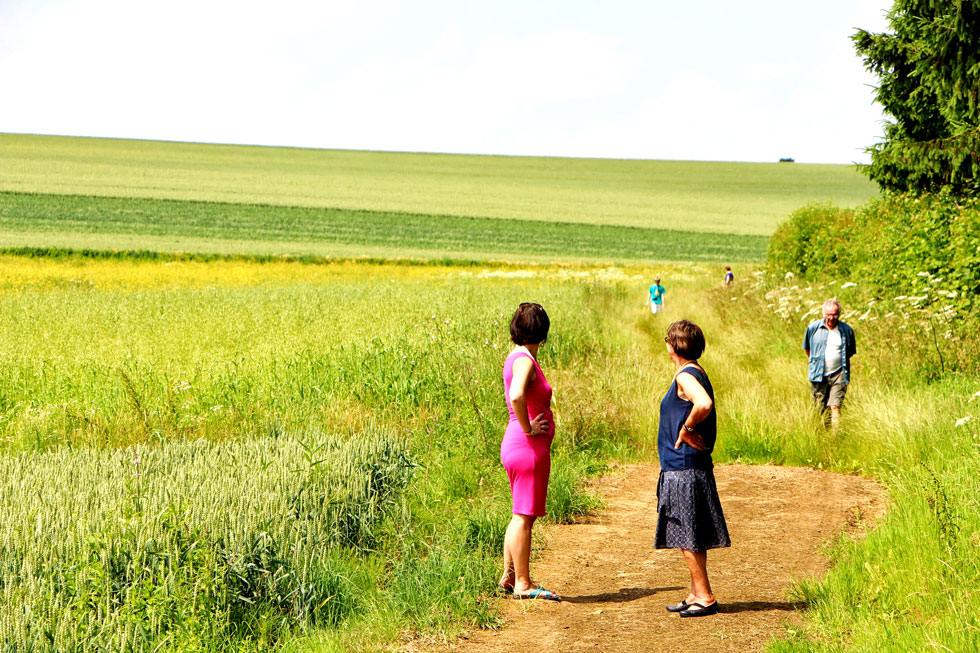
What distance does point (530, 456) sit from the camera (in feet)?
17.6

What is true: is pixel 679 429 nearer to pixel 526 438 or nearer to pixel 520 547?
pixel 526 438

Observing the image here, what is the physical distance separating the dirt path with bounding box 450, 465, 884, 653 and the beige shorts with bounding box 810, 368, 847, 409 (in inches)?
56.8

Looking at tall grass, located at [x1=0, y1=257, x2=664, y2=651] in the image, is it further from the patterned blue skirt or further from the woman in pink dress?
the patterned blue skirt

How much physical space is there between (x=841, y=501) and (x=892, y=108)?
18235mm

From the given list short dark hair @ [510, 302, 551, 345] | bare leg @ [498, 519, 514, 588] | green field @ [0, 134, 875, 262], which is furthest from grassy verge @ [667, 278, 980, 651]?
green field @ [0, 134, 875, 262]

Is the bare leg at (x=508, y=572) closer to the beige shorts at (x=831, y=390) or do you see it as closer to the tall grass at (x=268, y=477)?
the tall grass at (x=268, y=477)

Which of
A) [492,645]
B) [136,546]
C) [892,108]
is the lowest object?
[492,645]

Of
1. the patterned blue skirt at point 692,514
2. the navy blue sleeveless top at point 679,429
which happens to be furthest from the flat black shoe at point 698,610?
the navy blue sleeveless top at point 679,429

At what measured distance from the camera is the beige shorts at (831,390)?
1004 cm

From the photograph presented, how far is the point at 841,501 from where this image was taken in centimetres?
768

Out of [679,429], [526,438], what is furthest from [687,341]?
[526,438]

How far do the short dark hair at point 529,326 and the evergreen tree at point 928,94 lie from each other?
14.4 metres

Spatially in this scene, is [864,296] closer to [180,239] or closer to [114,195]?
[180,239]

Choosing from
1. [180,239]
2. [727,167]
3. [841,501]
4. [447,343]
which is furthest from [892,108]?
[727,167]
